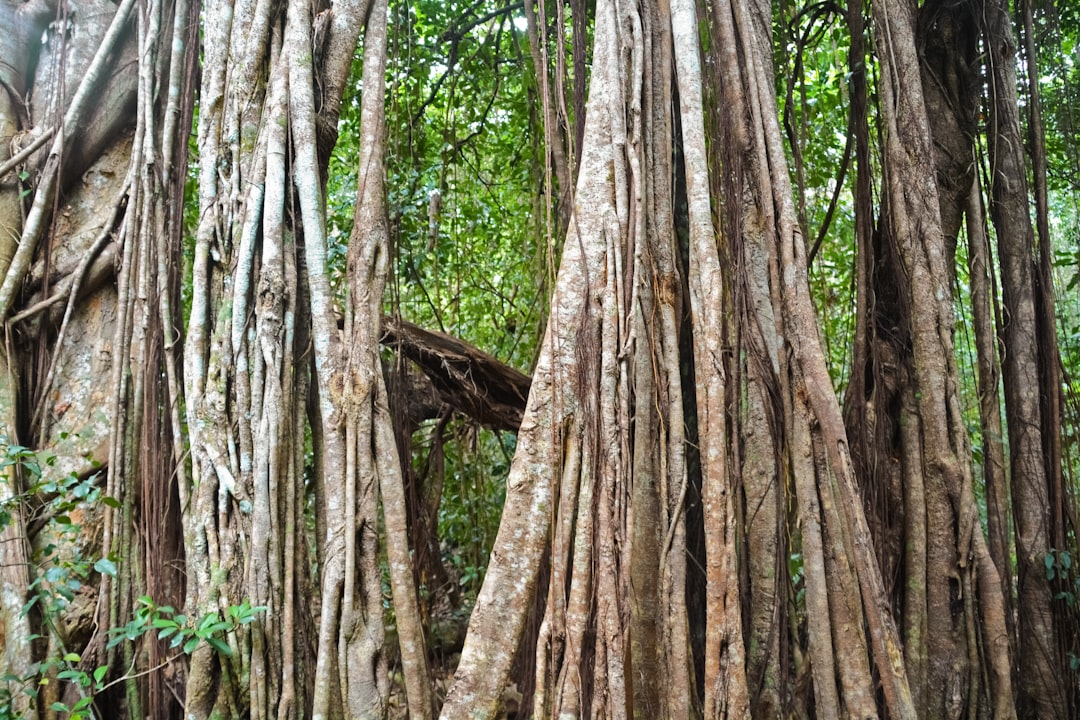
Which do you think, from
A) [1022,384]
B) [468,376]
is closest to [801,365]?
[1022,384]

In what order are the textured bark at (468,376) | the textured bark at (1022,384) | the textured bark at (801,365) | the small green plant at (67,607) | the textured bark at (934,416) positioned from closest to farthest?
the textured bark at (801,365) → the small green plant at (67,607) → the textured bark at (934,416) → the textured bark at (1022,384) → the textured bark at (468,376)

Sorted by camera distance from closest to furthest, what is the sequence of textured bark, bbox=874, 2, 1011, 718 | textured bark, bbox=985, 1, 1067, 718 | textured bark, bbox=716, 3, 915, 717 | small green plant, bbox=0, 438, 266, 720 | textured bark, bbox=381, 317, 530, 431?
1. textured bark, bbox=716, 3, 915, 717
2. small green plant, bbox=0, 438, 266, 720
3. textured bark, bbox=874, 2, 1011, 718
4. textured bark, bbox=985, 1, 1067, 718
5. textured bark, bbox=381, 317, 530, 431

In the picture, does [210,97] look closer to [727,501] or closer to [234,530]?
[234,530]

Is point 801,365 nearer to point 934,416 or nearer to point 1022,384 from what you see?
point 934,416

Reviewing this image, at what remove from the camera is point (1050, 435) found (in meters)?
3.29

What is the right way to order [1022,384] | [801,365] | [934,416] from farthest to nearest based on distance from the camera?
[1022,384], [934,416], [801,365]

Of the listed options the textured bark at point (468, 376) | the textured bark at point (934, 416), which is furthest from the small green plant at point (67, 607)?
the textured bark at point (934, 416)

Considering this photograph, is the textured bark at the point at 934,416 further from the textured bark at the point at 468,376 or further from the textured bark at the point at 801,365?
the textured bark at the point at 468,376

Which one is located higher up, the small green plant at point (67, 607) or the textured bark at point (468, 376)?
the textured bark at point (468, 376)

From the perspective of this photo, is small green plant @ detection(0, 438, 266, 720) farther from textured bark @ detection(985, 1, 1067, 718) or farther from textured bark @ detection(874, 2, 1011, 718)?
textured bark @ detection(985, 1, 1067, 718)

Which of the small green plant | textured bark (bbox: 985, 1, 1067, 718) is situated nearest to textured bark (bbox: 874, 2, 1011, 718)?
textured bark (bbox: 985, 1, 1067, 718)

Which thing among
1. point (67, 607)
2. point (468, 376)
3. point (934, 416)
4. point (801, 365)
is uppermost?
point (468, 376)

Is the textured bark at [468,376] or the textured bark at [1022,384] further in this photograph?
the textured bark at [468,376]

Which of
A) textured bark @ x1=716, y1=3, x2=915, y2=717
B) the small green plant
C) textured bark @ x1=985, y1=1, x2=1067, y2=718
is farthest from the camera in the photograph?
textured bark @ x1=985, y1=1, x2=1067, y2=718
